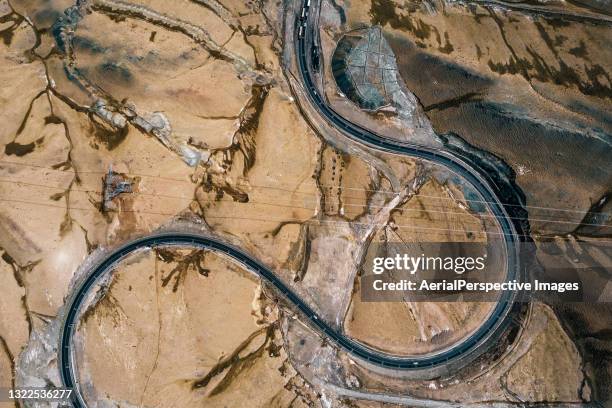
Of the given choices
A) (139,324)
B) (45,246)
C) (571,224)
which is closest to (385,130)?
(571,224)

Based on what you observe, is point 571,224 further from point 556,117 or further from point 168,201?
point 168,201

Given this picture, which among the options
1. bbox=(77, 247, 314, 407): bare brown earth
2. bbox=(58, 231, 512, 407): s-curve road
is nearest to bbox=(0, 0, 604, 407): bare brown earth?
bbox=(77, 247, 314, 407): bare brown earth

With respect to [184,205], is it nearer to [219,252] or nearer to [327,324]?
[219,252]

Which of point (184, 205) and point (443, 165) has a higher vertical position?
point (443, 165)

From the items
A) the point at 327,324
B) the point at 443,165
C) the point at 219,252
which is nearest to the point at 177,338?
the point at 219,252


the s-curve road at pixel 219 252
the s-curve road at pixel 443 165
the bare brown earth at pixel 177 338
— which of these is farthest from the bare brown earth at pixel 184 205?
the s-curve road at pixel 443 165

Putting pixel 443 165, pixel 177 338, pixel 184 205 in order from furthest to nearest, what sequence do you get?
pixel 443 165
pixel 184 205
pixel 177 338

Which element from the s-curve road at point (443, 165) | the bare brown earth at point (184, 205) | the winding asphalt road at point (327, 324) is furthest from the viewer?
the s-curve road at point (443, 165)

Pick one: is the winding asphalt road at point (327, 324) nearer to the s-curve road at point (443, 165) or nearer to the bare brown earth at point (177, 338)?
the s-curve road at point (443, 165)
